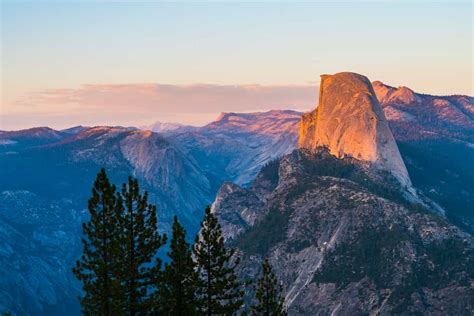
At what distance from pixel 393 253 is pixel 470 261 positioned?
14.3 meters

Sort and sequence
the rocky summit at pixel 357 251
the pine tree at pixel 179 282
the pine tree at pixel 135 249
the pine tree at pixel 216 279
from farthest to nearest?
the rocky summit at pixel 357 251, the pine tree at pixel 216 279, the pine tree at pixel 179 282, the pine tree at pixel 135 249

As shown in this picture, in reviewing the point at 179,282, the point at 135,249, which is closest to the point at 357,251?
the point at 179,282

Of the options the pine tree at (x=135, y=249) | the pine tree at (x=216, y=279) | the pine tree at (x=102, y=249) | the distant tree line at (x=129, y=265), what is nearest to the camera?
the pine tree at (x=102, y=249)

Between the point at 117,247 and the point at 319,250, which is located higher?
the point at 117,247

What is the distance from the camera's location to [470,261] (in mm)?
129125

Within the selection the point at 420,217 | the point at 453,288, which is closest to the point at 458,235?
the point at 420,217

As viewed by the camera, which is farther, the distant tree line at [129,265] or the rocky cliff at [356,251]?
the rocky cliff at [356,251]

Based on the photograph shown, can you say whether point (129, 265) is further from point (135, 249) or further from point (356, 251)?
point (356, 251)

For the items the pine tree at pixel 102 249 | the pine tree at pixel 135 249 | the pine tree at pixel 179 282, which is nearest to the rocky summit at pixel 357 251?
the pine tree at pixel 179 282

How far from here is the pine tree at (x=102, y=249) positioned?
55.4 meters

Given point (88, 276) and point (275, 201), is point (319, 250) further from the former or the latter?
point (88, 276)

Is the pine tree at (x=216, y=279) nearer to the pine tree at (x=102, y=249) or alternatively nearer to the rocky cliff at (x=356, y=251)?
the pine tree at (x=102, y=249)

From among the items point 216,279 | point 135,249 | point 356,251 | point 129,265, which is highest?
point 135,249

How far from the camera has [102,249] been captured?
55688 millimetres
